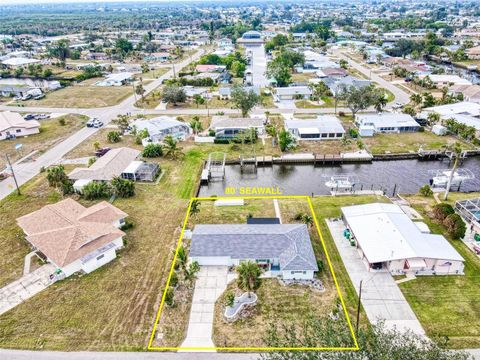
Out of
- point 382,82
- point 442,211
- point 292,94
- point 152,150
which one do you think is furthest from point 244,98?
point 382,82

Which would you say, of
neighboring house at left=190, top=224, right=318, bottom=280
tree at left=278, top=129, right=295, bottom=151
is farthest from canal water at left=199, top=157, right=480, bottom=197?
neighboring house at left=190, top=224, right=318, bottom=280

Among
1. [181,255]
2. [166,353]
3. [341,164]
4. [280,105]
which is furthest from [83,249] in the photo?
[280,105]

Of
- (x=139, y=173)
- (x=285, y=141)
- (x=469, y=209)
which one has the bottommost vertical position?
(x=139, y=173)

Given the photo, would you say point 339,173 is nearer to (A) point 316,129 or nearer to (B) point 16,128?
(A) point 316,129

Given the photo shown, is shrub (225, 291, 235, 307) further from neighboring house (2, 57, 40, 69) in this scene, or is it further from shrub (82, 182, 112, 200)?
neighboring house (2, 57, 40, 69)

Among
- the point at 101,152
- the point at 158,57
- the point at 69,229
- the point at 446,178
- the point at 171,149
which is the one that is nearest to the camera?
the point at 69,229

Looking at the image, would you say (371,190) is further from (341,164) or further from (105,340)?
(105,340)
